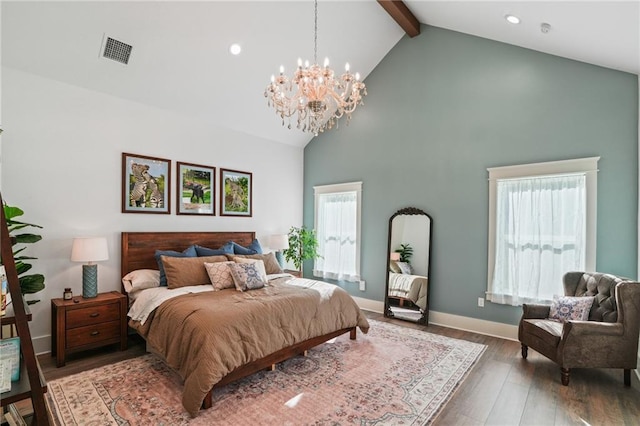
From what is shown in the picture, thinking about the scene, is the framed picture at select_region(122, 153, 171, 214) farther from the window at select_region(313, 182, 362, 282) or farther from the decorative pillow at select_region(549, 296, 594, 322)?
the decorative pillow at select_region(549, 296, 594, 322)

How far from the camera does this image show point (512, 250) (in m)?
4.09

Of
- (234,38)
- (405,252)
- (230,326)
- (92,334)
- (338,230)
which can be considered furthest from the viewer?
(338,230)

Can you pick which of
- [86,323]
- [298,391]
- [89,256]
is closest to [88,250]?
[89,256]

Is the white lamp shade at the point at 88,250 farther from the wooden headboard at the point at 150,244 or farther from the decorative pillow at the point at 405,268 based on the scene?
the decorative pillow at the point at 405,268

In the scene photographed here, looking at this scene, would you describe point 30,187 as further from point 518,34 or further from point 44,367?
point 518,34

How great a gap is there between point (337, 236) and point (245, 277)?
2.44m

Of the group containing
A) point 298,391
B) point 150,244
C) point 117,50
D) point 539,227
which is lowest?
point 298,391

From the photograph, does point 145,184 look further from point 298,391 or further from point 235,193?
point 298,391

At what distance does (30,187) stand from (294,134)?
12.3 ft

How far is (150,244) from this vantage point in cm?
427

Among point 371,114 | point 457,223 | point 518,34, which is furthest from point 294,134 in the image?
point 518,34

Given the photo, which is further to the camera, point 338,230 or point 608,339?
point 338,230

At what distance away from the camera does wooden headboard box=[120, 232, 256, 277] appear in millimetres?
4059

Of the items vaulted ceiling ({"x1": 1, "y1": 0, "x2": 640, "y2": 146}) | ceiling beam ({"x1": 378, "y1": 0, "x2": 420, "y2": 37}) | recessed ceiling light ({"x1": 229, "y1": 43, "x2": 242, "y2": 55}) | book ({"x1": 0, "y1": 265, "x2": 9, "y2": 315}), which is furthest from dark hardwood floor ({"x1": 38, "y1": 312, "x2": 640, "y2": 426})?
ceiling beam ({"x1": 378, "y1": 0, "x2": 420, "y2": 37})
